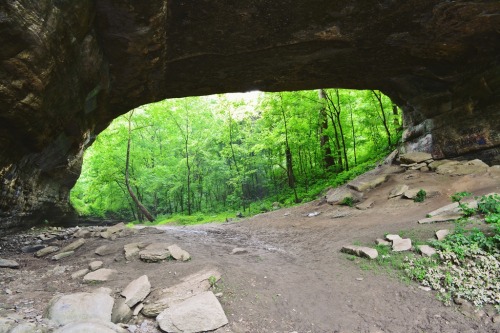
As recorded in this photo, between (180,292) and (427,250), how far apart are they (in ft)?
15.4

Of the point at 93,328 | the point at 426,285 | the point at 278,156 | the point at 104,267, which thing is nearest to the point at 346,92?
the point at 278,156

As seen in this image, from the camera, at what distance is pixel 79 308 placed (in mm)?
3891

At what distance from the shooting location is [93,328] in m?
3.08

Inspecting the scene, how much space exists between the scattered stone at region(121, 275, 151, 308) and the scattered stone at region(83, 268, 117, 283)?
77 cm

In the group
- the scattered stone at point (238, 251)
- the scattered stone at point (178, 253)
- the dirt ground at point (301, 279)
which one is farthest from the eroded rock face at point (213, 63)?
the scattered stone at point (238, 251)

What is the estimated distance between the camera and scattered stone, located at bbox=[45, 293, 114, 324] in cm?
372

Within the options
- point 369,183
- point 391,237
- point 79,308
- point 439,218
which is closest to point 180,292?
point 79,308

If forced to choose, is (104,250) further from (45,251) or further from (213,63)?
(213,63)

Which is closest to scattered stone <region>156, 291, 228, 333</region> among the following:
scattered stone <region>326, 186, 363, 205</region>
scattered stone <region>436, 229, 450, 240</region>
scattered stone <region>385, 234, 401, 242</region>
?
scattered stone <region>385, 234, 401, 242</region>

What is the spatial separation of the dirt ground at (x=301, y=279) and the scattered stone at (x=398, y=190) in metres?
0.47

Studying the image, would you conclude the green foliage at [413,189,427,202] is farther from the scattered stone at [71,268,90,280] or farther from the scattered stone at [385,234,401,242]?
the scattered stone at [71,268,90,280]

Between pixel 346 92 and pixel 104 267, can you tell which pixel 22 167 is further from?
pixel 346 92

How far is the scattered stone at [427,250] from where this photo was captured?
17.9 feet

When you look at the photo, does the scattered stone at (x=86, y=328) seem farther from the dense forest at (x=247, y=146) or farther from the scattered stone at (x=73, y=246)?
the dense forest at (x=247, y=146)
